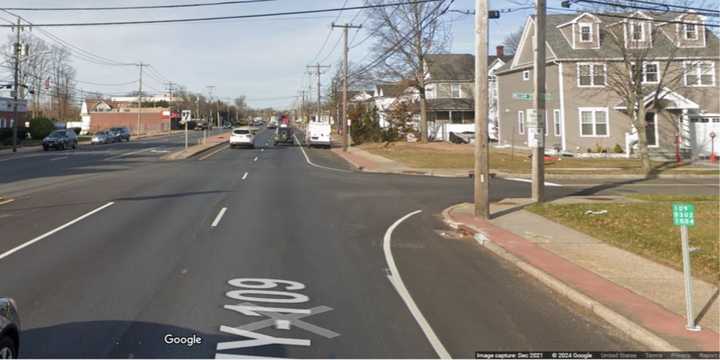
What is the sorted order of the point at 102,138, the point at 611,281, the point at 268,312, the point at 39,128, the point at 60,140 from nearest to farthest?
the point at 268,312
the point at 611,281
the point at 60,140
the point at 102,138
the point at 39,128

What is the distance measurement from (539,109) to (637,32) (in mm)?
14267

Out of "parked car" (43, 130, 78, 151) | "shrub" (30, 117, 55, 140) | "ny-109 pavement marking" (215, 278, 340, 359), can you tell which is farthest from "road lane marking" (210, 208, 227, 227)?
"shrub" (30, 117, 55, 140)

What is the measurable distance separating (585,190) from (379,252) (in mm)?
12372

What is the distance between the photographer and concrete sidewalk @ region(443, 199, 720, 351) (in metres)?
5.82

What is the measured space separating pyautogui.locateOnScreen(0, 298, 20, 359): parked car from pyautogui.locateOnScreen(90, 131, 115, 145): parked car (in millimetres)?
61712

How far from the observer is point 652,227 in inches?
464

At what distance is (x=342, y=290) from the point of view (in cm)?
735

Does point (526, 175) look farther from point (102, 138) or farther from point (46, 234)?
point (102, 138)

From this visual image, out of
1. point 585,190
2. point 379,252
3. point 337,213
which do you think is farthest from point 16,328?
point 585,190

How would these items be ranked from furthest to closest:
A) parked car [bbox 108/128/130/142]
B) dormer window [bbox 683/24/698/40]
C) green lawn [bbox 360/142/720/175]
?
parked car [bbox 108/128/130/142] → dormer window [bbox 683/24/698/40] → green lawn [bbox 360/142/720/175]

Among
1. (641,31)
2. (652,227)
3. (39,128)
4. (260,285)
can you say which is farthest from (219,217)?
(39,128)

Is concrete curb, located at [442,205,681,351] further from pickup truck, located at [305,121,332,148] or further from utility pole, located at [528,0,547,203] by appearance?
pickup truck, located at [305,121,332,148]

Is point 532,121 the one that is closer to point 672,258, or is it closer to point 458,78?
point 672,258

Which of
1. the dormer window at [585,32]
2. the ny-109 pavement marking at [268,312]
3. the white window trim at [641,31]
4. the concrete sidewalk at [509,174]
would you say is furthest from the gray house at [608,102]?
the ny-109 pavement marking at [268,312]
